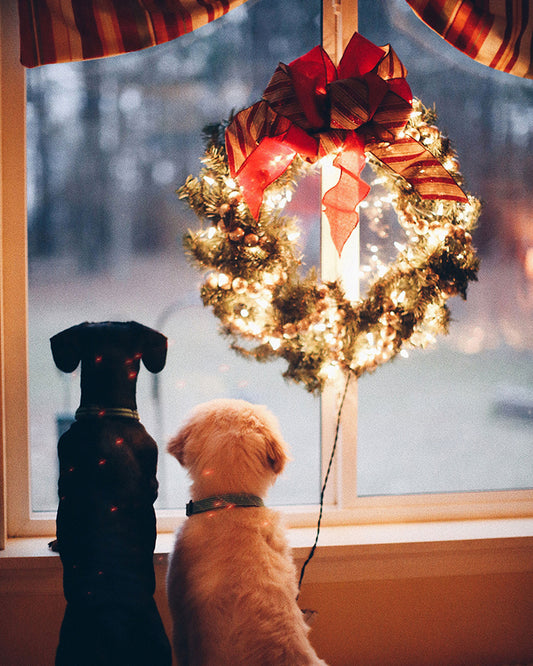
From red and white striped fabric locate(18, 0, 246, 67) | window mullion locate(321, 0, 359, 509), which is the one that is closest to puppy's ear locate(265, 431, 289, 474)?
window mullion locate(321, 0, 359, 509)

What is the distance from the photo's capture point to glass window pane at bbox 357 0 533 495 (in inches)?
71.4

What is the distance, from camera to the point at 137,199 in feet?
5.56

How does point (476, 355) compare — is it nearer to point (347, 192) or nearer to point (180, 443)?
point (347, 192)

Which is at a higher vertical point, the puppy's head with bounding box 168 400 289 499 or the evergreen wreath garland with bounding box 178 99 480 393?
the evergreen wreath garland with bounding box 178 99 480 393

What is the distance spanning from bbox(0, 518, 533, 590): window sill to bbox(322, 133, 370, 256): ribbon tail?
982 millimetres

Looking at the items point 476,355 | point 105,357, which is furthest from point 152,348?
point 476,355

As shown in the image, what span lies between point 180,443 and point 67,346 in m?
0.39

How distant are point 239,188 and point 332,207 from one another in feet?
0.92

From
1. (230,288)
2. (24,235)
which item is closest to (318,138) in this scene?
(230,288)

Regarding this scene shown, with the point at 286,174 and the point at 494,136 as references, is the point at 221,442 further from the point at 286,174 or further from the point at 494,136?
the point at 494,136

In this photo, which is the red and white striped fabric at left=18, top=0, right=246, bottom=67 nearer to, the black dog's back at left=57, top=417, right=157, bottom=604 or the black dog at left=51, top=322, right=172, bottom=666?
the black dog at left=51, top=322, right=172, bottom=666

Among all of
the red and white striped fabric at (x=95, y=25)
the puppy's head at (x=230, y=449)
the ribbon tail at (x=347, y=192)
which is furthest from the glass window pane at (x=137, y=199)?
the puppy's head at (x=230, y=449)

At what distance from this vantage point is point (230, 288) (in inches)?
55.6

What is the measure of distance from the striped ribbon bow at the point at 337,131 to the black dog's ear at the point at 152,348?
0.43 m
